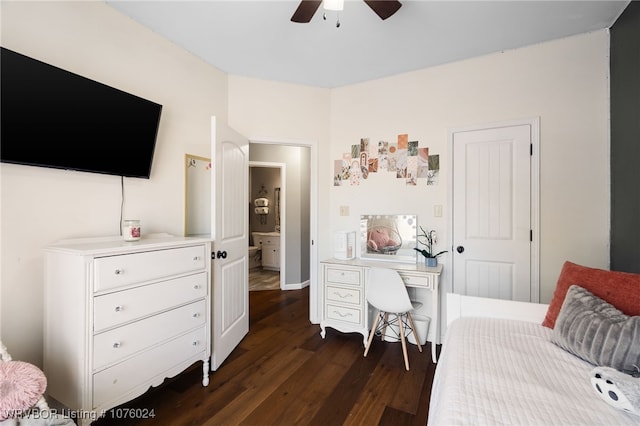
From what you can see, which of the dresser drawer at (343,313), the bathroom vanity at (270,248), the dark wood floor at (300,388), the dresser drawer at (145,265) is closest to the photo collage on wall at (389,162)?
the dresser drawer at (343,313)

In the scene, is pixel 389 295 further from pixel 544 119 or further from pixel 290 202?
pixel 290 202

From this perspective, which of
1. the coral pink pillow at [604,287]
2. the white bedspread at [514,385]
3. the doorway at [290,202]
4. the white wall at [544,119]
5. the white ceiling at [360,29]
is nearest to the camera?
the white bedspread at [514,385]

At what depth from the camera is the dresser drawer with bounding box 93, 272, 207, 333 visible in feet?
4.74

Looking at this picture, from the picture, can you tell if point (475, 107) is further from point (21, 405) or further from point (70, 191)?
point (21, 405)

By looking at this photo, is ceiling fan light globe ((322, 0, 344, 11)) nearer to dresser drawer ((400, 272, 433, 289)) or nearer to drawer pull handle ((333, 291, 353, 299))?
dresser drawer ((400, 272, 433, 289))

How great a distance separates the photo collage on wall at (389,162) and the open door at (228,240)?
1096mm

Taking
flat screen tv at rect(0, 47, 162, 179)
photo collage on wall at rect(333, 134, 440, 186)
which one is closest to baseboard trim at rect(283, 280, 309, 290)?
photo collage on wall at rect(333, 134, 440, 186)

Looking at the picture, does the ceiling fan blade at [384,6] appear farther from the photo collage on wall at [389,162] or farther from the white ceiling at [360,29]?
the photo collage on wall at [389,162]

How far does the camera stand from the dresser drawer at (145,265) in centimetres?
145

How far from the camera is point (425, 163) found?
111 inches

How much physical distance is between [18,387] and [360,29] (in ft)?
9.05

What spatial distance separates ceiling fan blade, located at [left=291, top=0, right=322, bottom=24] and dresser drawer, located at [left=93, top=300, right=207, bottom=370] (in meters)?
1.99

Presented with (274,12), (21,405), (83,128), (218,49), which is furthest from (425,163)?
(21,405)

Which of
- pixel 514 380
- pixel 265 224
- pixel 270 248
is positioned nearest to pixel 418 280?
pixel 514 380
